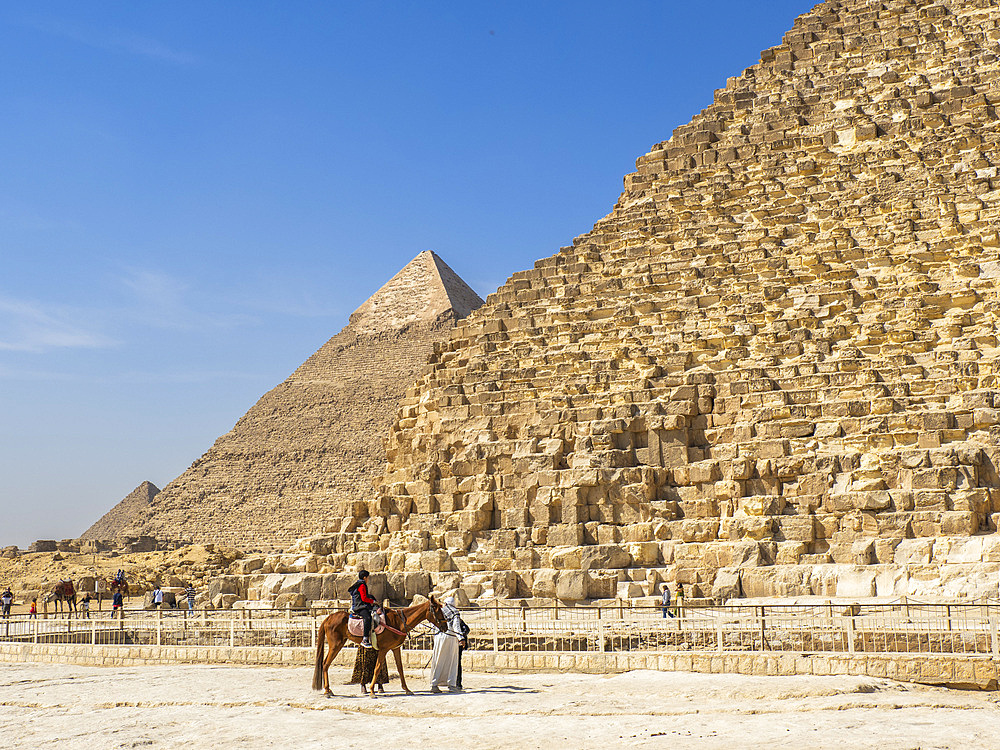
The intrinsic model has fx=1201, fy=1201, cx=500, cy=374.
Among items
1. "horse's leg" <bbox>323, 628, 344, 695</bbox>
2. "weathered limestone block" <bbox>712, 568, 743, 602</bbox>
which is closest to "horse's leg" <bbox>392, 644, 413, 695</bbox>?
"horse's leg" <bbox>323, 628, 344, 695</bbox>

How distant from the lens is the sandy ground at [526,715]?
261 inches

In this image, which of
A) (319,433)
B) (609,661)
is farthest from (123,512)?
(609,661)

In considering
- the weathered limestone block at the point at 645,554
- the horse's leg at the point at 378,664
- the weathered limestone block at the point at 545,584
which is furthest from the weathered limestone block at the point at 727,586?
the horse's leg at the point at 378,664

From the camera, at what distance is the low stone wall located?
8.29m

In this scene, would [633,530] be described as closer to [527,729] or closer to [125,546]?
[527,729]

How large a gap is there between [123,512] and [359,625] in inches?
3090

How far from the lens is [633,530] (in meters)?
14.4

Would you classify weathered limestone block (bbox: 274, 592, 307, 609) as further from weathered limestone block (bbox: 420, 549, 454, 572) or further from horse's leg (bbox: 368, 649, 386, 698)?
horse's leg (bbox: 368, 649, 386, 698)

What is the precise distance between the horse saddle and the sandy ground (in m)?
0.46

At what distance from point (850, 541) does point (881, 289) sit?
13.1ft

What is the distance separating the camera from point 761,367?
15258 millimetres

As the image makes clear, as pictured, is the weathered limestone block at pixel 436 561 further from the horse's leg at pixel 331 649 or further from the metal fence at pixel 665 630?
the horse's leg at pixel 331 649

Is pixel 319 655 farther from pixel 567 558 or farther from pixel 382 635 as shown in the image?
pixel 567 558

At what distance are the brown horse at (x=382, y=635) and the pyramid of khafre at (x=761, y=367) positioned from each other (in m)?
5.09
